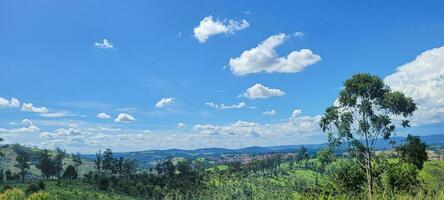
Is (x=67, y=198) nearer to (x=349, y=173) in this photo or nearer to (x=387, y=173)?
(x=349, y=173)

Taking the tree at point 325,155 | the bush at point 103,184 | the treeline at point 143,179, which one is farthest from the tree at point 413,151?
the bush at point 103,184

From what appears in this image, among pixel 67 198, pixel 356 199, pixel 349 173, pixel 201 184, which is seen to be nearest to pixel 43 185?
pixel 67 198

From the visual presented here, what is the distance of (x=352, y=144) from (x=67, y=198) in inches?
2991

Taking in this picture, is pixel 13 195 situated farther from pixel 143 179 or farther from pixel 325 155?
pixel 143 179

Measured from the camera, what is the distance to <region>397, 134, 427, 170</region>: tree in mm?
73125

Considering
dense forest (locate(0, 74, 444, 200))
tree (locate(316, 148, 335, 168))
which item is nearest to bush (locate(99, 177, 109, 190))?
dense forest (locate(0, 74, 444, 200))

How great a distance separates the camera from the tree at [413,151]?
240 ft

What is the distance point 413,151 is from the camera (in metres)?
73.7

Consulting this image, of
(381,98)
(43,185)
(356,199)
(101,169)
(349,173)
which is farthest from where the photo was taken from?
(101,169)

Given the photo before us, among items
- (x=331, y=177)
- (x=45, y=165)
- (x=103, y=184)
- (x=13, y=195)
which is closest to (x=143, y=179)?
(x=103, y=184)

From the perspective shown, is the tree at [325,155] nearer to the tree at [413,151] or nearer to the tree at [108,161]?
the tree at [413,151]

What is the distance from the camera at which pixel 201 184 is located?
15288cm

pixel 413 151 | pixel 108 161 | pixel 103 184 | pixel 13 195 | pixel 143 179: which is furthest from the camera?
pixel 108 161

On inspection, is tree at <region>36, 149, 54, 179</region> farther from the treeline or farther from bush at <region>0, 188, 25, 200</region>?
bush at <region>0, 188, 25, 200</region>
